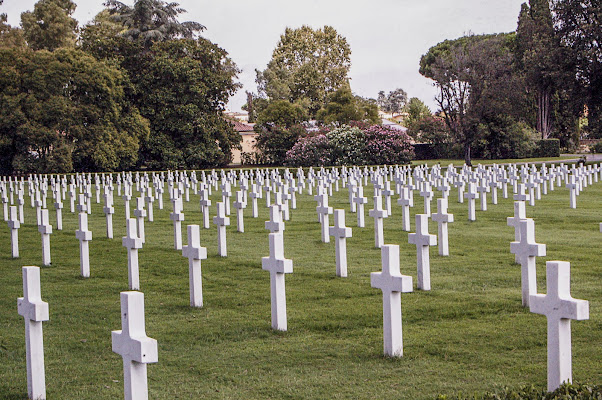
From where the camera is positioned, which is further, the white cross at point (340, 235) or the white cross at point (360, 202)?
the white cross at point (360, 202)

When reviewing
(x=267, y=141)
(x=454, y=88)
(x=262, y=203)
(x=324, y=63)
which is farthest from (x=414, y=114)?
(x=262, y=203)

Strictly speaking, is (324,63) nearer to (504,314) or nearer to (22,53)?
(22,53)

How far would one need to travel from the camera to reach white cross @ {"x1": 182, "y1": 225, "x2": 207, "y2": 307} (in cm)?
869

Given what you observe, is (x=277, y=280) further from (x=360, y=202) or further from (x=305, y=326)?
(x=360, y=202)

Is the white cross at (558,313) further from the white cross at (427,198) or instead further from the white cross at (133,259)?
the white cross at (427,198)

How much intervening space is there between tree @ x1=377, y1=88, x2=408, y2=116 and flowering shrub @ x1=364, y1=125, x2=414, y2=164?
94624 mm

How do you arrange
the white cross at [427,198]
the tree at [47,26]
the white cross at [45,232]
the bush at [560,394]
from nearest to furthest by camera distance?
1. the bush at [560,394]
2. the white cross at [45,232]
3. the white cross at [427,198]
4. the tree at [47,26]

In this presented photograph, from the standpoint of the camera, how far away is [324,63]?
7550 cm

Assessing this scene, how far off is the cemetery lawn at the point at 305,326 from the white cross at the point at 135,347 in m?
1.20

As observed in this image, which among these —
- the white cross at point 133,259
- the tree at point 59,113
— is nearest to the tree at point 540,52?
the tree at point 59,113

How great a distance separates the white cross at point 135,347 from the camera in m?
4.53

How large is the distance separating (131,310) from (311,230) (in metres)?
11.5

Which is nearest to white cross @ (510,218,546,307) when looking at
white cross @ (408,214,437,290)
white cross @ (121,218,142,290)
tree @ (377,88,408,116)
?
white cross @ (408,214,437,290)

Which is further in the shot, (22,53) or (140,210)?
(22,53)
